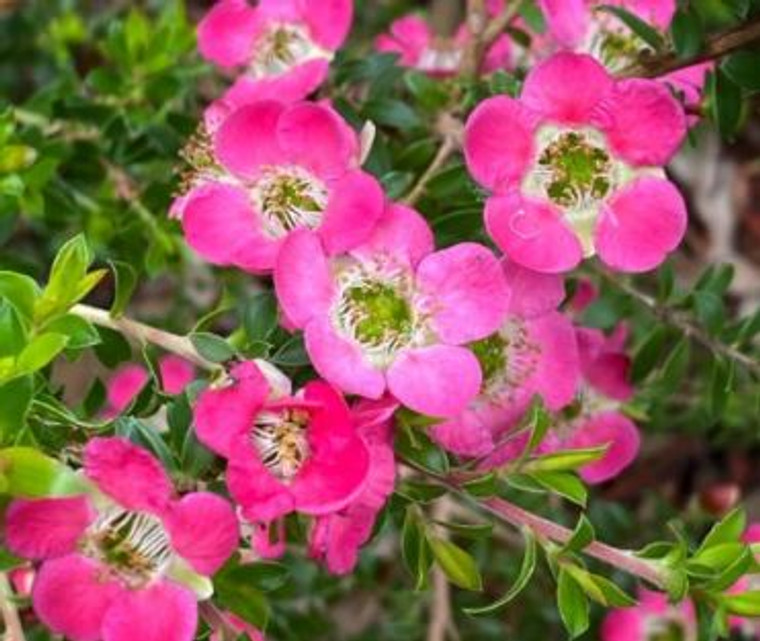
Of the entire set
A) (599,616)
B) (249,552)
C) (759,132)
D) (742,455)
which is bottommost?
(742,455)

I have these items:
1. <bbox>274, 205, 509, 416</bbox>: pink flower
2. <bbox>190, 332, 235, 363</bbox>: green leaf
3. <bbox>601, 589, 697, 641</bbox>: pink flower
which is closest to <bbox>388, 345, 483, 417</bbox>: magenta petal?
<bbox>274, 205, 509, 416</bbox>: pink flower

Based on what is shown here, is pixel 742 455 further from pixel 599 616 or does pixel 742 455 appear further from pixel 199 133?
pixel 199 133

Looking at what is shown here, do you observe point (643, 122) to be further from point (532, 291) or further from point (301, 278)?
point (301, 278)

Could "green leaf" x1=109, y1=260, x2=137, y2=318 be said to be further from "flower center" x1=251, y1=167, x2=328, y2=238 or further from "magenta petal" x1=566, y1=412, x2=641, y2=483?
"magenta petal" x1=566, y1=412, x2=641, y2=483

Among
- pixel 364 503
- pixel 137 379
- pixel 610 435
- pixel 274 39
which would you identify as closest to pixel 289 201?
pixel 364 503

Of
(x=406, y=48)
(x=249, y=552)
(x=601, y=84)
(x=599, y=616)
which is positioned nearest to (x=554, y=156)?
(x=601, y=84)

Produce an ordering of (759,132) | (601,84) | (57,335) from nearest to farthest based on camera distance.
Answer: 1. (57,335)
2. (601,84)
3. (759,132)

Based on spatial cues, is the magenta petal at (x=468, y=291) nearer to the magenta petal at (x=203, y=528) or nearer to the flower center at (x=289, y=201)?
the flower center at (x=289, y=201)
